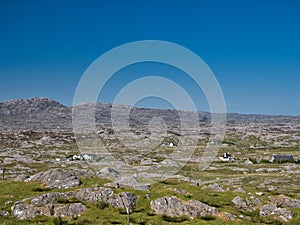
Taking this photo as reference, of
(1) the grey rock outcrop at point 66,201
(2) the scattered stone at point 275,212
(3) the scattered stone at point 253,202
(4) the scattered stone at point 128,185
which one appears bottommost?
(2) the scattered stone at point 275,212

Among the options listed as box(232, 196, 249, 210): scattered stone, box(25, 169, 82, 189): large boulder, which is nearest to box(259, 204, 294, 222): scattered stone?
box(232, 196, 249, 210): scattered stone

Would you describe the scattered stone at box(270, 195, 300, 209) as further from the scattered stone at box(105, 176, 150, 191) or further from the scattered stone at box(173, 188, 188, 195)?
the scattered stone at box(105, 176, 150, 191)

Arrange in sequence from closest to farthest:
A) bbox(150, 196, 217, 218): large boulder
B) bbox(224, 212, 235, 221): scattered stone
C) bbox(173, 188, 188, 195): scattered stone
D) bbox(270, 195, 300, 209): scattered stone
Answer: bbox(224, 212, 235, 221): scattered stone → bbox(150, 196, 217, 218): large boulder → bbox(270, 195, 300, 209): scattered stone → bbox(173, 188, 188, 195): scattered stone

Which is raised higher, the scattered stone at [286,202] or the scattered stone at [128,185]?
the scattered stone at [128,185]

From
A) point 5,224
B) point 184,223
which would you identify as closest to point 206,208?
point 184,223

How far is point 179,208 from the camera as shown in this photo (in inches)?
1193

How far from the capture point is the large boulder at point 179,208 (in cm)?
2986

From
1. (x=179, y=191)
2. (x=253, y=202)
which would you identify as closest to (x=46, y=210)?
(x=179, y=191)

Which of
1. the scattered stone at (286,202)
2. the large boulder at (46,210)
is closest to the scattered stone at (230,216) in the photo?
the scattered stone at (286,202)

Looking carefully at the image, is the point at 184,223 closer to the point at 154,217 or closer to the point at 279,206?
the point at 154,217

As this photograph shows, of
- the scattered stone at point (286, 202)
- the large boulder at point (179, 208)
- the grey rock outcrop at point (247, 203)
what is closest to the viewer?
the large boulder at point (179, 208)

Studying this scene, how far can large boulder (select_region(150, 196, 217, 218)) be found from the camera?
29.9m

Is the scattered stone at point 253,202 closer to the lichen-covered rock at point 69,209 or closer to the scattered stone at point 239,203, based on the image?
the scattered stone at point 239,203

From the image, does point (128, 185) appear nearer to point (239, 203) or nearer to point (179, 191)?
point (179, 191)
